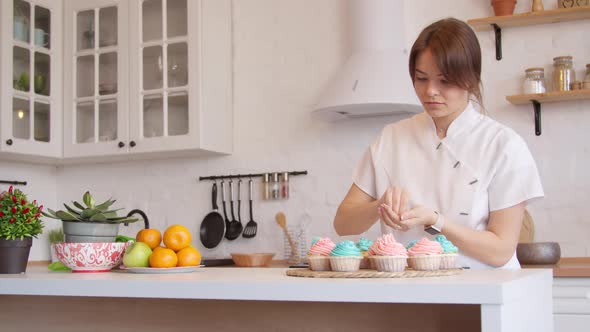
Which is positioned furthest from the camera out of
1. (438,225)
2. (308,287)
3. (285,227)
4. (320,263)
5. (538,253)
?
(285,227)

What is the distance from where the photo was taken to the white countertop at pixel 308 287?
1224 mm

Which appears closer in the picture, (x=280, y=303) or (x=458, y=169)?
(x=280, y=303)

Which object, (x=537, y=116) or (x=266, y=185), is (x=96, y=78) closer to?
(x=266, y=185)

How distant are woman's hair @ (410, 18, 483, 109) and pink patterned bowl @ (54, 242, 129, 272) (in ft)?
3.15

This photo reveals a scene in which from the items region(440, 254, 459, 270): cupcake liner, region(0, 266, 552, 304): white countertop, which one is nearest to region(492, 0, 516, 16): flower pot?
region(0, 266, 552, 304): white countertop

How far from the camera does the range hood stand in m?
3.39

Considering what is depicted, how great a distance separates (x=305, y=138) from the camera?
3938 mm

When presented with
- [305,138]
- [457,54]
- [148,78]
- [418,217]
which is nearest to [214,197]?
[305,138]

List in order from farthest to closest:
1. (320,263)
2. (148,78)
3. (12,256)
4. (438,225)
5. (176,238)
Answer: (148,78) → (12,256) → (176,238) → (438,225) → (320,263)

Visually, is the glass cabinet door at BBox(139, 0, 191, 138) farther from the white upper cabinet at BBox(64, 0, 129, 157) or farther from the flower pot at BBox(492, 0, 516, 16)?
the flower pot at BBox(492, 0, 516, 16)

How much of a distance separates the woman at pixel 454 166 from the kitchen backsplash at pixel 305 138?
1452 millimetres

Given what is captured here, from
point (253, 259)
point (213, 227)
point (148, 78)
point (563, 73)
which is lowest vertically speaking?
point (253, 259)

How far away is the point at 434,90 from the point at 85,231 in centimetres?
97

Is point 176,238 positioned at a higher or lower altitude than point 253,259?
higher
